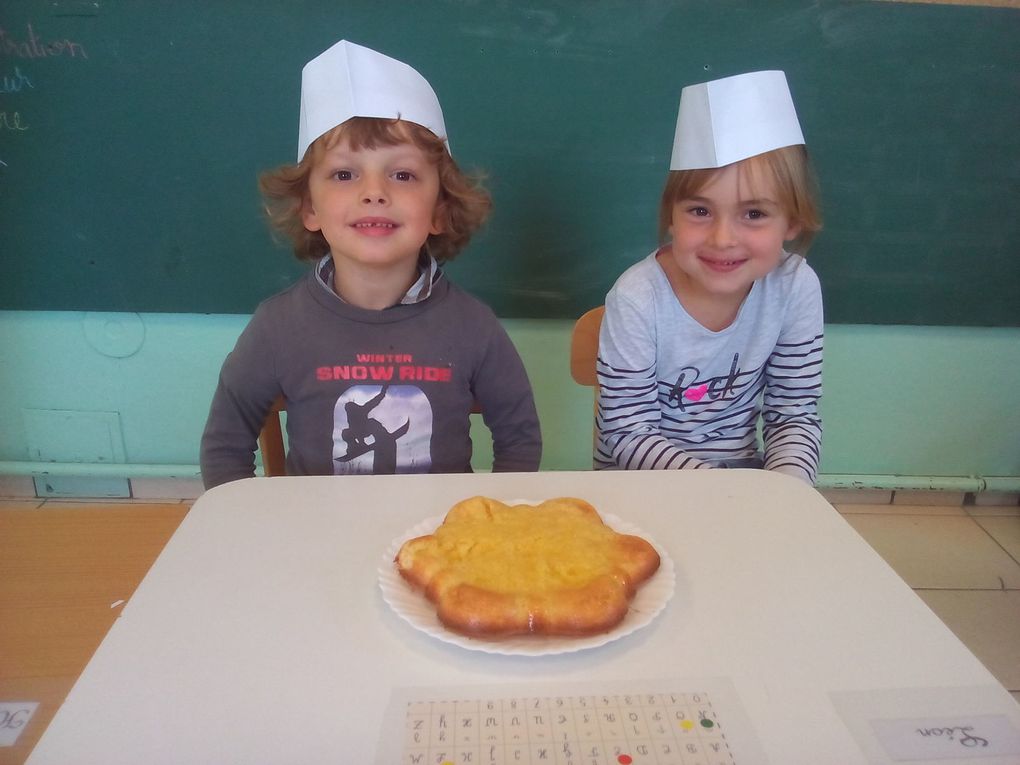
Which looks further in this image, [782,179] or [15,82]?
[15,82]

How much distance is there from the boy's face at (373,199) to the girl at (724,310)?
0.37m

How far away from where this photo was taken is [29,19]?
4.63ft

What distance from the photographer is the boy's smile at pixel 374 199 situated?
1.00 m

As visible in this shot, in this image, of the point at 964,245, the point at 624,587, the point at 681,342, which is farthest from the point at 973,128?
the point at 624,587

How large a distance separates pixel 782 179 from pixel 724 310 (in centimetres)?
23

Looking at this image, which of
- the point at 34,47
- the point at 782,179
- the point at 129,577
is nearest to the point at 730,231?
the point at 782,179

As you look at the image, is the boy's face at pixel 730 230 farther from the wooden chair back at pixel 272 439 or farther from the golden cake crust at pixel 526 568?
the wooden chair back at pixel 272 439

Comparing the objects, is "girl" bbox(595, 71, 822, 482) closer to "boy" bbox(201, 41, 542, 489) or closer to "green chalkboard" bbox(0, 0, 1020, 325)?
"boy" bbox(201, 41, 542, 489)

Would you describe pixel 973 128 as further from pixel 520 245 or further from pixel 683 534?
pixel 683 534

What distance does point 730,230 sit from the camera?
1062 mm

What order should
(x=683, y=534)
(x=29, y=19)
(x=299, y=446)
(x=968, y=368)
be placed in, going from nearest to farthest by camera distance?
(x=683, y=534)
(x=299, y=446)
(x=29, y=19)
(x=968, y=368)

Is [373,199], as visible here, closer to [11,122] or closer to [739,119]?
[739,119]

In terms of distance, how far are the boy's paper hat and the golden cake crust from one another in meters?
0.60

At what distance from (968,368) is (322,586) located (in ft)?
5.95
